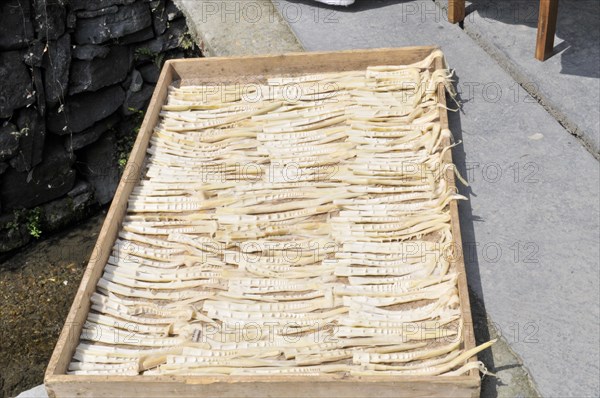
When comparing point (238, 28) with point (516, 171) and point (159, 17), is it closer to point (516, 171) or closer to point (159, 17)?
point (159, 17)

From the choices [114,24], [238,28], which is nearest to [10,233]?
[114,24]

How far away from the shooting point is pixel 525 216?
123 inches

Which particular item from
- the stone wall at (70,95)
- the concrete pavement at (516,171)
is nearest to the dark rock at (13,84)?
the stone wall at (70,95)

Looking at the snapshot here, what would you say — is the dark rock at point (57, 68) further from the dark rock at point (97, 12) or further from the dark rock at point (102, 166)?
the dark rock at point (102, 166)

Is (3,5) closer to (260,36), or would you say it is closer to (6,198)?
(6,198)

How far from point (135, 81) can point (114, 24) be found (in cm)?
48

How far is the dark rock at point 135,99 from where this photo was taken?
606 centimetres

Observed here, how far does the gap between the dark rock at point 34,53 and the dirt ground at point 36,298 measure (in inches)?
51.9

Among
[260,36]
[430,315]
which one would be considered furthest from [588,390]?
[260,36]

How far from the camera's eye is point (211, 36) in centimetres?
450

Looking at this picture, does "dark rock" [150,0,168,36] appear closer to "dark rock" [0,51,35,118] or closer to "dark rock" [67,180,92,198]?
"dark rock" [0,51,35,118]

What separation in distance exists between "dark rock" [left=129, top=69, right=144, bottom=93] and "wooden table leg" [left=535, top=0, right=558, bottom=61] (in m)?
3.16

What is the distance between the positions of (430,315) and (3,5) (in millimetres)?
3689

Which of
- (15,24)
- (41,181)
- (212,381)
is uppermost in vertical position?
(15,24)
